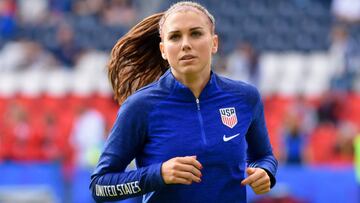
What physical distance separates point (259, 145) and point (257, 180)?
0.37m

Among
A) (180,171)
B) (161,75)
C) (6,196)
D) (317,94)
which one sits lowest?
(180,171)

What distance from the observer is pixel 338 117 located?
45.2 feet

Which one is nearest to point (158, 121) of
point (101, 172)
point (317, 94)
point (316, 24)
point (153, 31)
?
point (101, 172)

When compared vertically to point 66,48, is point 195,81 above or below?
below

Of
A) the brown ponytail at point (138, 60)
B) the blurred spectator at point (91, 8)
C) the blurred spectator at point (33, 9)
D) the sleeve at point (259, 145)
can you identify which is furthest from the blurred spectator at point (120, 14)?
the sleeve at point (259, 145)

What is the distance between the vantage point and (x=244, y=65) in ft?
50.0

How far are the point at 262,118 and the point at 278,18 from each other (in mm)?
13160

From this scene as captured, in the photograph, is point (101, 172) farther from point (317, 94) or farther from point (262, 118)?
point (317, 94)

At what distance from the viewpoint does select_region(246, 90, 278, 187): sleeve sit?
448cm

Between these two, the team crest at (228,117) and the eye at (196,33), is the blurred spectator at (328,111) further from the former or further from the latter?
the eye at (196,33)

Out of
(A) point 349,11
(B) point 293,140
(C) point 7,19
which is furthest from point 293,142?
(C) point 7,19

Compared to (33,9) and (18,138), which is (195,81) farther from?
(33,9)

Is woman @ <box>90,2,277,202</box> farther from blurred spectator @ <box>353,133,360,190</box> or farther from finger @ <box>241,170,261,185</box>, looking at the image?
blurred spectator @ <box>353,133,360,190</box>

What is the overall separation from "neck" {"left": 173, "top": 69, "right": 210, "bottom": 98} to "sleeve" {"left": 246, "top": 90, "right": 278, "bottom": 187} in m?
0.27
